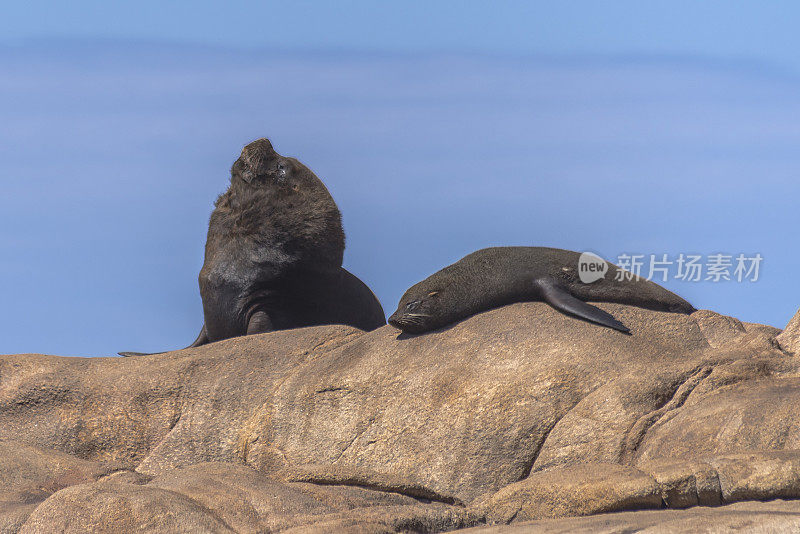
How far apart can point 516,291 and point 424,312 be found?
2.54 ft

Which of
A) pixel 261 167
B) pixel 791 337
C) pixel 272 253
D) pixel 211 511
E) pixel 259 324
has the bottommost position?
pixel 211 511

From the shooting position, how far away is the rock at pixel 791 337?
723cm

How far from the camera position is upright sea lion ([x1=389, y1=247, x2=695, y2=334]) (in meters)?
8.29

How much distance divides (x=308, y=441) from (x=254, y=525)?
2.66m

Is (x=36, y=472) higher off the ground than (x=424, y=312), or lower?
lower

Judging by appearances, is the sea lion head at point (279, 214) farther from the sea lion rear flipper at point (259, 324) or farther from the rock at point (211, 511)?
the rock at point (211, 511)

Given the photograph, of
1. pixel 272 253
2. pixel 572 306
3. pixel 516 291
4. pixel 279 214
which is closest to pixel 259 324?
pixel 272 253

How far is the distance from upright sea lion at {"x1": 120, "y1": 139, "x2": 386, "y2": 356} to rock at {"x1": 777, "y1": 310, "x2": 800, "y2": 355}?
5.16m

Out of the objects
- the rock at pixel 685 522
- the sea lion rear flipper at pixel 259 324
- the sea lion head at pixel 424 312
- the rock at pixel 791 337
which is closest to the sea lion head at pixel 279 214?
the sea lion rear flipper at pixel 259 324

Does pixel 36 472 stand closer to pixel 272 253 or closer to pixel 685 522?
pixel 272 253

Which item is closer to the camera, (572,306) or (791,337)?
(791,337)

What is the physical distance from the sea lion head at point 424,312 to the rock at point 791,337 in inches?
99.8

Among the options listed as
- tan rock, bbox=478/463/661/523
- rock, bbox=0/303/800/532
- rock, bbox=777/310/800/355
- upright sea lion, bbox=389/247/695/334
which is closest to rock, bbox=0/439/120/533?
rock, bbox=0/303/800/532

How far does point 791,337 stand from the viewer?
7.34 m
